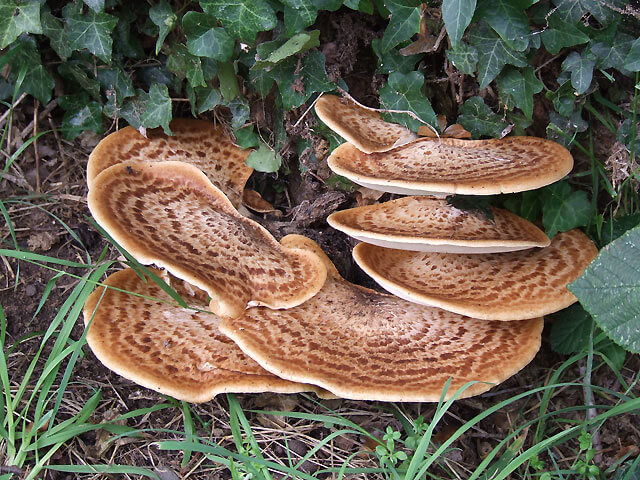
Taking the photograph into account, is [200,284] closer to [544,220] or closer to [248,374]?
[248,374]

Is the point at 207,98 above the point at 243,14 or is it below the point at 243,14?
below

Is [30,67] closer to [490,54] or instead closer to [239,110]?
[239,110]

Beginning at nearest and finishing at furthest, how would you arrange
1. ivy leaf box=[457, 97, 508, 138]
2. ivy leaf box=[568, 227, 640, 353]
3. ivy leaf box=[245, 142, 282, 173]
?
1. ivy leaf box=[568, 227, 640, 353]
2. ivy leaf box=[457, 97, 508, 138]
3. ivy leaf box=[245, 142, 282, 173]

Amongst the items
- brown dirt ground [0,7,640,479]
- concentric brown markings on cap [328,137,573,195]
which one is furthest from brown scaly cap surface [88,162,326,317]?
concentric brown markings on cap [328,137,573,195]

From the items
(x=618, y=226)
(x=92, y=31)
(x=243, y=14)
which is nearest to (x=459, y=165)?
(x=618, y=226)

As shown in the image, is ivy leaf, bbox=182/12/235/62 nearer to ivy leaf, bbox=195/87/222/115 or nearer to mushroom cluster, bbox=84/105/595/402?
ivy leaf, bbox=195/87/222/115

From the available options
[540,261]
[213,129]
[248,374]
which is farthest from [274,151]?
[540,261]

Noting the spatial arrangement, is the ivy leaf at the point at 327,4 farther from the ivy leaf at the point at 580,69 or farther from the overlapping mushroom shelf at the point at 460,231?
the ivy leaf at the point at 580,69
